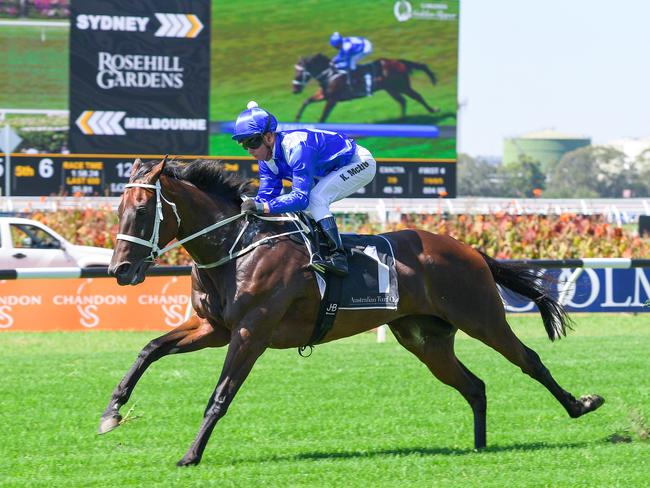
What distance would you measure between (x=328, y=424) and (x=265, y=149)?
203 centimetres

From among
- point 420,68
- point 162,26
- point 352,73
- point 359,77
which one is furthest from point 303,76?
point 162,26

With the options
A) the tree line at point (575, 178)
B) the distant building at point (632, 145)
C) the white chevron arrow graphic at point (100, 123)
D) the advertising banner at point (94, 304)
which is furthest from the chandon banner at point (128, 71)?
the distant building at point (632, 145)

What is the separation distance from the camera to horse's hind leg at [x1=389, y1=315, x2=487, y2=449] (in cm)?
721

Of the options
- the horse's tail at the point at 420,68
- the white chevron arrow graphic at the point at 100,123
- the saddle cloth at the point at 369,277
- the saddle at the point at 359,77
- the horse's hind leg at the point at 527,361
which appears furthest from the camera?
the horse's tail at the point at 420,68

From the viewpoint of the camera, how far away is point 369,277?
6902 mm

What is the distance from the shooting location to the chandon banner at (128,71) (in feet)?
70.9

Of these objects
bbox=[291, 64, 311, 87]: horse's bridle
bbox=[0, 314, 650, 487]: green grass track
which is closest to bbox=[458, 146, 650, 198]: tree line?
bbox=[291, 64, 311, 87]: horse's bridle

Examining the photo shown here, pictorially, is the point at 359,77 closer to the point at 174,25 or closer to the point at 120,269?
the point at 174,25

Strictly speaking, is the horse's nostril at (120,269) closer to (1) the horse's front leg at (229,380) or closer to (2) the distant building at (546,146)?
(1) the horse's front leg at (229,380)

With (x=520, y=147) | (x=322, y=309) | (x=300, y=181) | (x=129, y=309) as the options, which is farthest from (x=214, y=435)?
(x=520, y=147)

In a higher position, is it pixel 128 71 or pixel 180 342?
pixel 128 71

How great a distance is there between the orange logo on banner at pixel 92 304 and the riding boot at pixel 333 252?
271 inches

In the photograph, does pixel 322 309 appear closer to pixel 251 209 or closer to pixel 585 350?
pixel 251 209

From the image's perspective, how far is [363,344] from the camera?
12.8 metres
